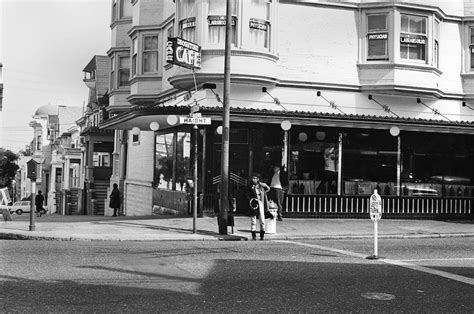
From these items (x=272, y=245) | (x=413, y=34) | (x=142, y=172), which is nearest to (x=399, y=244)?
(x=272, y=245)

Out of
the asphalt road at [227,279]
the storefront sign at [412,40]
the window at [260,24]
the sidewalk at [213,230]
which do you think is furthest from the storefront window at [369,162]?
the asphalt road at [227,279]

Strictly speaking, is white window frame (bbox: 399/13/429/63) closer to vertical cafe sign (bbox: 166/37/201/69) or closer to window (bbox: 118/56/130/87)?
vertical cafe sign (bbox: 166/37/201/69)

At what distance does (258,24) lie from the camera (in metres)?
21.2

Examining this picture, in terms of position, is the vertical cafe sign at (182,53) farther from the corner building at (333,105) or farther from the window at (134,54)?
the window at (134,54)

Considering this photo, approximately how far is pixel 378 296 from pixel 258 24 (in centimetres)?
1450

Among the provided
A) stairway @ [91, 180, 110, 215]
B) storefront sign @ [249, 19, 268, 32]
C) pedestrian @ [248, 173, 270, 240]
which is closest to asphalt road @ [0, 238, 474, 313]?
pedestrian @ [248, 173, 270, 240]

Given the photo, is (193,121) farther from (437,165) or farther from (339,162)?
(437,165)

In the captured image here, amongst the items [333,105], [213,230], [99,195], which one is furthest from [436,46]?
[99,195]

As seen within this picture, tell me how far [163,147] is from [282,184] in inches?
205

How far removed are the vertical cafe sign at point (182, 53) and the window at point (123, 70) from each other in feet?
44.0

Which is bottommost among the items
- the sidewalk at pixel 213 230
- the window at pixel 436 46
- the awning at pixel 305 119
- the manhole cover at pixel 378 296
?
the manhole cover at pixel 378 296

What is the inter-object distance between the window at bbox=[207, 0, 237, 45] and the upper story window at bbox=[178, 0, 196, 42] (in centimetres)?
68

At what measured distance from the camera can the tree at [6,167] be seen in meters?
82.8

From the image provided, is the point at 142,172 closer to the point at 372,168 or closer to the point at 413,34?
the point at 372,168
